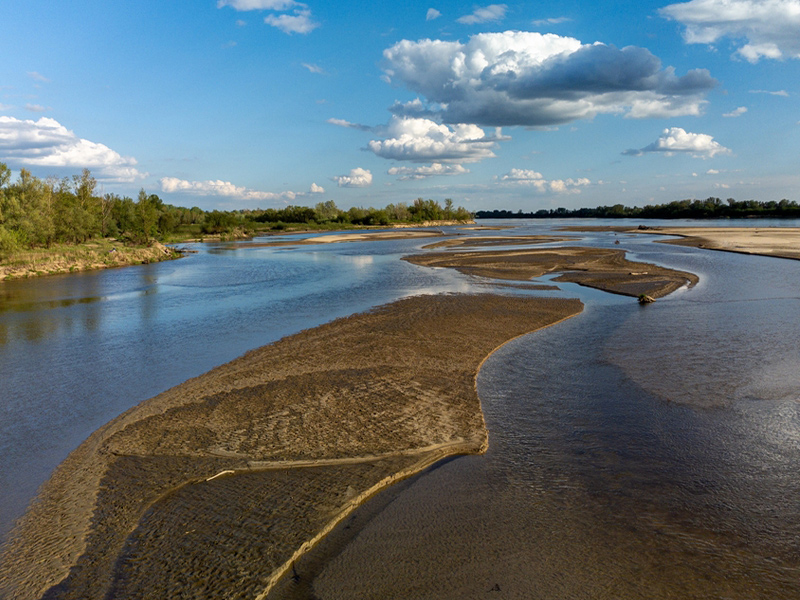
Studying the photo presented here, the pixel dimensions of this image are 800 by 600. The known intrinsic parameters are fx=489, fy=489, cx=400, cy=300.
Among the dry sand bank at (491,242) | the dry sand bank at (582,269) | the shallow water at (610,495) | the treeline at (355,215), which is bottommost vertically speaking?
the shallow water at (610,495)

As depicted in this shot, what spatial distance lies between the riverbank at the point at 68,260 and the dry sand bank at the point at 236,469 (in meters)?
34.7

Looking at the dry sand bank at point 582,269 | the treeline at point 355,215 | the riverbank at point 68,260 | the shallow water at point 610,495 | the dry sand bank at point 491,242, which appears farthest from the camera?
the treeline at point 355,215

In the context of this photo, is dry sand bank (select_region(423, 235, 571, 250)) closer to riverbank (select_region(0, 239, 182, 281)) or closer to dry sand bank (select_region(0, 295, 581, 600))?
riverbank (select_region(0, 239, 182, 281))

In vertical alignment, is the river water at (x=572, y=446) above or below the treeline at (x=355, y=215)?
below

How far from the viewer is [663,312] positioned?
17.4m

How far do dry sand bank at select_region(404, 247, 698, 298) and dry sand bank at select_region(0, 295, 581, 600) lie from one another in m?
14.8

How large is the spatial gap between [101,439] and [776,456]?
404 inches

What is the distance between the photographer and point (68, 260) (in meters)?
41.4

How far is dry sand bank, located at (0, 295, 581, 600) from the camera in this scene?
15.9ft

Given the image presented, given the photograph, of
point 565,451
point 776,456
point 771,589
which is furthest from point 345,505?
point 776,456

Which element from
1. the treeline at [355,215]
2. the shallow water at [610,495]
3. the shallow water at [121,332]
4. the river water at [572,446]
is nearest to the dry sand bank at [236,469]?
the river water at [572,446]

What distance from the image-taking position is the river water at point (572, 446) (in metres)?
4.82

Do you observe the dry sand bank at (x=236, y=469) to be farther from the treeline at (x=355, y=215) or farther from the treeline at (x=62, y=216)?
the treeline at (x=355, y=215)

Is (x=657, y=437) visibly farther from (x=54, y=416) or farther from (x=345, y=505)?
(x=54, y=416)
